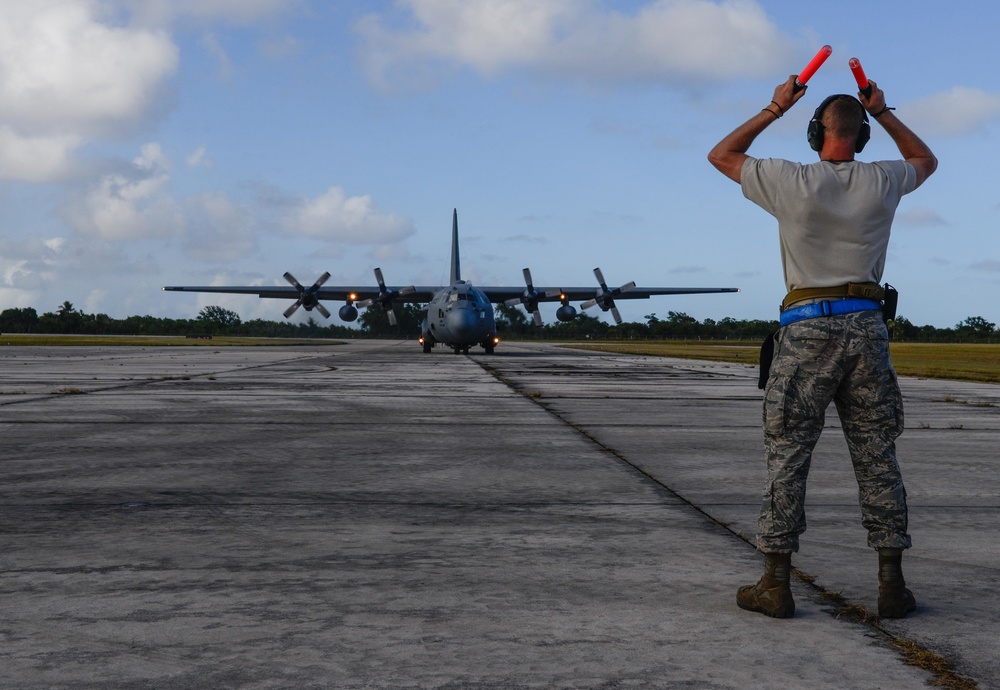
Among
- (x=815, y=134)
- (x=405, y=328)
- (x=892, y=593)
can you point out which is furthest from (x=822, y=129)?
(x=405, y=328)

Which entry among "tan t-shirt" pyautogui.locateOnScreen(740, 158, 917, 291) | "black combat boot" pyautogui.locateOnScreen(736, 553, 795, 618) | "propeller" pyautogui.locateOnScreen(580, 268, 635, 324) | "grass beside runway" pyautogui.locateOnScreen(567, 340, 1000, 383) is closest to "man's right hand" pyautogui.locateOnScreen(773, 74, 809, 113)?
"tan t-shirt" pyautogui.locateOnScreen(740, 158, 917, 291)

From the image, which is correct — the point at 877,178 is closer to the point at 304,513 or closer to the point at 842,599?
the point at 842,599

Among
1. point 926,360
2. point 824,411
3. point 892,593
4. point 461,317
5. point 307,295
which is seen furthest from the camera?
point 307,295

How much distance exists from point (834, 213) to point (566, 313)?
44.7m

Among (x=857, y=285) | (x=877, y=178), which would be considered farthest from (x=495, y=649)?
(x=877, y=178)

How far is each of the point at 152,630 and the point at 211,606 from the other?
1.05 ft

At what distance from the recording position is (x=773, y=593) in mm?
3561

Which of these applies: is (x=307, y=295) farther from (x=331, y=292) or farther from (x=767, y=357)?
(x=767, y=357)

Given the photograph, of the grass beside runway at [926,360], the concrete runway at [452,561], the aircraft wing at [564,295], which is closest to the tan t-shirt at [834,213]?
the concrete runway at [452,561]

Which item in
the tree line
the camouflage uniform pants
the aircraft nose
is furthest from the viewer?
the tree line

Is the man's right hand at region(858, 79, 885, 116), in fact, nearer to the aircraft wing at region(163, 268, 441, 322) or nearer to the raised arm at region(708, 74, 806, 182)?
the raised arm at region(708, 74, 806, 182)

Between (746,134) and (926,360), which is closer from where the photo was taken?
(746,134)

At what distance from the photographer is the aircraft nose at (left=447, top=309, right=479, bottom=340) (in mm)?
37094

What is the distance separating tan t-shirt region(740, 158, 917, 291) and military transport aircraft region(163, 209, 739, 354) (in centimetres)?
3321
